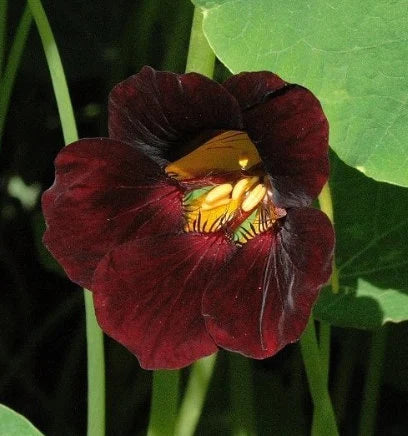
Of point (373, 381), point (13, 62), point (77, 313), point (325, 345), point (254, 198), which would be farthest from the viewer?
point (77, 313)

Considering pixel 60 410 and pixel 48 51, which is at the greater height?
pixel 48 51

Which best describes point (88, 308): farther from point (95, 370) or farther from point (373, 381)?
point (373, 381)

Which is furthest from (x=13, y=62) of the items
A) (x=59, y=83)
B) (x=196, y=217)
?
(x=196, y=217)

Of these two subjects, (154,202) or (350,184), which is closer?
(154,202)

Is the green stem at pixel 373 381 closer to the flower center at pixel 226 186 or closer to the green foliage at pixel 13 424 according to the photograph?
the flower center at pixel 226 186

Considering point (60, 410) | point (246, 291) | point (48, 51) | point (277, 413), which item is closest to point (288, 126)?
point (246, 291)

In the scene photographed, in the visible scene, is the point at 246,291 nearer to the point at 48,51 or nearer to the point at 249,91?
the point at 249,91
